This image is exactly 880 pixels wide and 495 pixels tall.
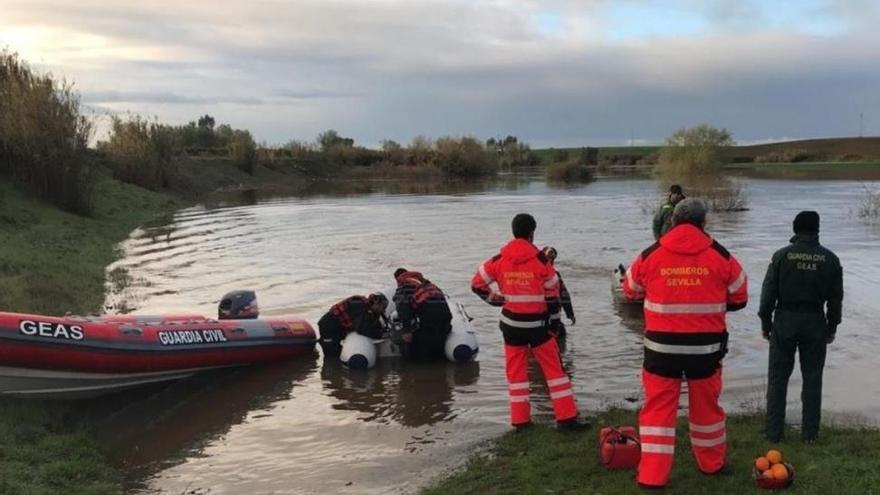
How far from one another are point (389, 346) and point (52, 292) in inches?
233

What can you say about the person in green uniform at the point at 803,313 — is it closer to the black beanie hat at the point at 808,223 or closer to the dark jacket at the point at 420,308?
the black beanie hat at the point at 808,223

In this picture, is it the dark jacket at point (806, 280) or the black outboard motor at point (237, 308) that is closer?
the dark jacket at point (806, 280)

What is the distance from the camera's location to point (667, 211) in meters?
11.2

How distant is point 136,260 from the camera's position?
1852 centimetres

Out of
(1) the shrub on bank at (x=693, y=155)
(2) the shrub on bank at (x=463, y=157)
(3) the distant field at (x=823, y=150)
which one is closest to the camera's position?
(1) the shrub on bank at (x=693, y=155)

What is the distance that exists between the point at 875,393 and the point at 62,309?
10.6 meters

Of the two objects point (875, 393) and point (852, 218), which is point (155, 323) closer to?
point (875, 393)

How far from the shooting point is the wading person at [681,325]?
15.7ft

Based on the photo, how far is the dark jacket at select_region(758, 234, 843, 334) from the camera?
5.35 meters

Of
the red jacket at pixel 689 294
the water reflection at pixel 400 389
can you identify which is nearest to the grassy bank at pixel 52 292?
the water reflection at pixel 400 389

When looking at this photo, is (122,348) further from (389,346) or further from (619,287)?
(619,287)

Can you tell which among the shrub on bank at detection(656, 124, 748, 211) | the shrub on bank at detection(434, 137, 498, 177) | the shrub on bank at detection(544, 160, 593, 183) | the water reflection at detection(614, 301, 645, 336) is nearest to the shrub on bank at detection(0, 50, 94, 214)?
the water reflection at detection(614, 301, 645, 336)

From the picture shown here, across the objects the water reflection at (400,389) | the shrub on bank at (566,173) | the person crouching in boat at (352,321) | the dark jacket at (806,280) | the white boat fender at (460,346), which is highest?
the shrub on bank at (566,173)

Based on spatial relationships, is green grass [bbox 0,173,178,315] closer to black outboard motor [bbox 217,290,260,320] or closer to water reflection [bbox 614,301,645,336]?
black outboard motor [bbox 217,290,260,320]
